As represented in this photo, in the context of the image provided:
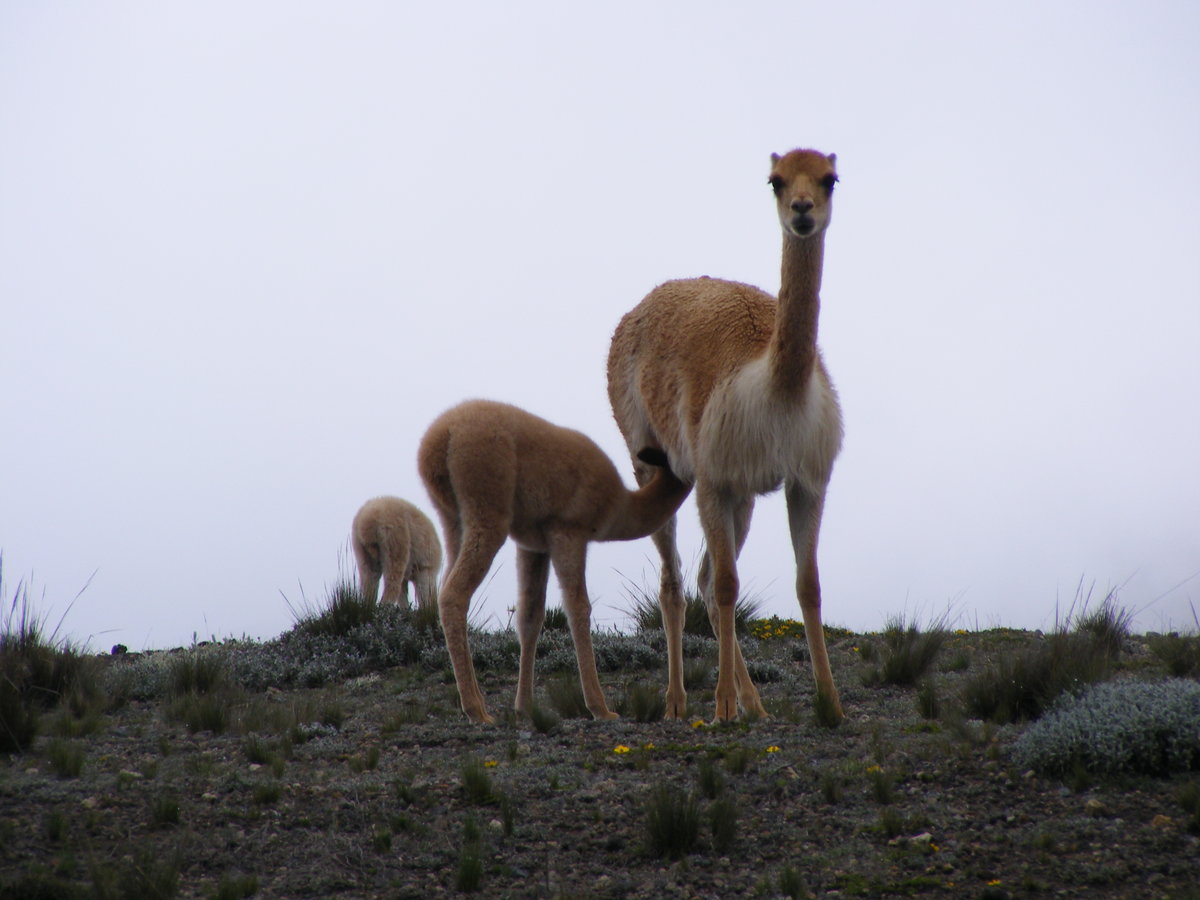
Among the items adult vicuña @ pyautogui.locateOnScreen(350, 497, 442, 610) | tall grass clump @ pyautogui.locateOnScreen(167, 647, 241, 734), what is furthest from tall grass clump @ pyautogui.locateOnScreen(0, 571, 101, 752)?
adult vicuña @ pyautogui.locateOnScreen(350, 497, 442, 610)

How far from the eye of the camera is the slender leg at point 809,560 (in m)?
7.52

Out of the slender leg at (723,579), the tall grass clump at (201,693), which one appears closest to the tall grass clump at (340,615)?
the tall grass clump at (201,693)

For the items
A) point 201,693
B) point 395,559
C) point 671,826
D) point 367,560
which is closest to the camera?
point 671,826

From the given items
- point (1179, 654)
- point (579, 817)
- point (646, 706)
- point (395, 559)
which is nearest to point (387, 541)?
point (395, 559)

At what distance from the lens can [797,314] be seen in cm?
718

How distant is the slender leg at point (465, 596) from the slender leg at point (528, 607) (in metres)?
0.49

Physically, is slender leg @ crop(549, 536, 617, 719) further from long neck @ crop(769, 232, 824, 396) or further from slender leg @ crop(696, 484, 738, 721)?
long neck @ crop(769, 232, 824, 396)

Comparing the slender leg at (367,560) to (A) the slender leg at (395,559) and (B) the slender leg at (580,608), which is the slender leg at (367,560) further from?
(B) the slender leg at (580,608)

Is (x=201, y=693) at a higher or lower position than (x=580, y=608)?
lower

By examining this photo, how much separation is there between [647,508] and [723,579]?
1.04m

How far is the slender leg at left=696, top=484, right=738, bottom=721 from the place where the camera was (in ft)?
25.0

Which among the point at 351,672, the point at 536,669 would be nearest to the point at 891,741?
the point at 536,669

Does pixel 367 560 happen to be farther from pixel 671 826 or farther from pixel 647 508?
pixel 671 826

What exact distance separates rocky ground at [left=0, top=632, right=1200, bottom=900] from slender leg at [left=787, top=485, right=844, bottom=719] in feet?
1.65
